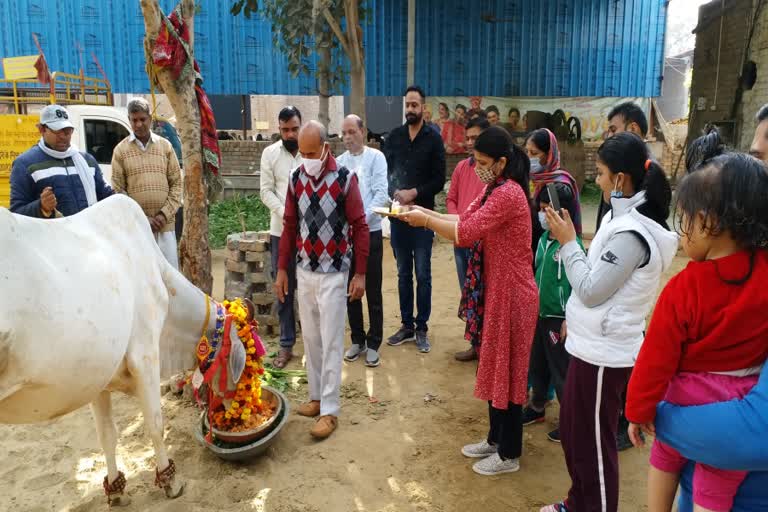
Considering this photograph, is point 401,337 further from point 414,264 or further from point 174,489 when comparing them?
point 174,489

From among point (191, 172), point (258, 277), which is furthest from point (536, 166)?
point (258, 277)

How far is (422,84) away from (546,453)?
12108mm

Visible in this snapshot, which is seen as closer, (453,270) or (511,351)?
(511,351)

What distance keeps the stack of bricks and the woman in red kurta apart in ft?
8.09

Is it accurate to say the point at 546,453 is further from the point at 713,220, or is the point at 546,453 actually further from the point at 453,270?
the point at 453,270

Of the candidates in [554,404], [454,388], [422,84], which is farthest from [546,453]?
[422,84]

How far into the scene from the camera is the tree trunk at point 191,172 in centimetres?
379

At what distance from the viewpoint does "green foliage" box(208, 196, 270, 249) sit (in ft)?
29.9

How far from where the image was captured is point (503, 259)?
273 cm

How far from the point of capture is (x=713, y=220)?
1362mm

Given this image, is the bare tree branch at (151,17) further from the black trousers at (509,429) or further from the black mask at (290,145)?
the black trousers at (509,429)

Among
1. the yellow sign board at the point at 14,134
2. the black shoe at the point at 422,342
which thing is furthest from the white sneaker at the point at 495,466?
the yellow sign board at the point at 14,134

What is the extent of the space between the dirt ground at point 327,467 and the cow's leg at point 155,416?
0.11 m

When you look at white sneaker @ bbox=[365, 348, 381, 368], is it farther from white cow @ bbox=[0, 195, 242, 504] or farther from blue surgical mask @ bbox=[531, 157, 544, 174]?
blue surgical mask @ bbox=[531, 157, 544, 174]
